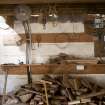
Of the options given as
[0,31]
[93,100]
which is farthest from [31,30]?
[93,100]

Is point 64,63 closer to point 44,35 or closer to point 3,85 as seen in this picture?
point 44,35

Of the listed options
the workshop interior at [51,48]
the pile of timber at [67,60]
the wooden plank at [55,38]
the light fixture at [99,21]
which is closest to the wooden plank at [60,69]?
the workshop interior at [51,48]

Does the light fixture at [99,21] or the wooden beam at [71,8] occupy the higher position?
the wooden beam at [71,8]

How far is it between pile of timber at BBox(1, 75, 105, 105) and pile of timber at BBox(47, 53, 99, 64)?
0.43 meters

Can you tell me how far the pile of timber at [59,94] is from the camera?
19.3 ft

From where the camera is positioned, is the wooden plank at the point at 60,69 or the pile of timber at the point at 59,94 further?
the wooden plank at the point at 60,69

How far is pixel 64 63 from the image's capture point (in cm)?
622

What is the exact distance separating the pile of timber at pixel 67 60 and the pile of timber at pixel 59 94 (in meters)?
0.43

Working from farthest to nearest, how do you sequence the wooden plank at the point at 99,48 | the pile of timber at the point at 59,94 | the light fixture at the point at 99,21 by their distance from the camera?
the wooden plank at the point at 99,48 → the light fixture at the point at 99,21 → the pile of timber at the point at 59,94

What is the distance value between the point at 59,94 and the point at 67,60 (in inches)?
32.4

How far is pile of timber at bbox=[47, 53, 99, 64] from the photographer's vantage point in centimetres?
626

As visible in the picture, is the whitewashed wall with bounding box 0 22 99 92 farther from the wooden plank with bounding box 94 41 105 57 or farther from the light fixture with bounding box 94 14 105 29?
the light fixture with bounding box 94 14 105 29

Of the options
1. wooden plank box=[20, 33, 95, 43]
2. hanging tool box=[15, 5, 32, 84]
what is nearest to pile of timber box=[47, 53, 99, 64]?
wooden plank box=[20, 33, 95, 43]

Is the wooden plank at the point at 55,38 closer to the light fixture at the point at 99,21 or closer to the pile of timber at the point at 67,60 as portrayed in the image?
the pile of timber at the point at 67,60
